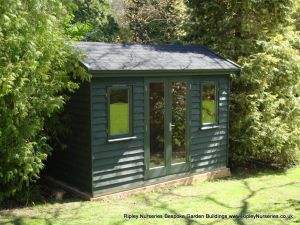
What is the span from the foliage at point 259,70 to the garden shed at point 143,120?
33.6 inches

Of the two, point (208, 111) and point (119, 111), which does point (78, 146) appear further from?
point (208, 111)

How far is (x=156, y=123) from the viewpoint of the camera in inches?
352

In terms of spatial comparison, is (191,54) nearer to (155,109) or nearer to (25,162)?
(155,109)

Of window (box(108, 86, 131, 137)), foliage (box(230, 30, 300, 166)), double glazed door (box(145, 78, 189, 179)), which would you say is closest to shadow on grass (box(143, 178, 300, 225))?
double glazed door (box(145, 78, 189, 179))

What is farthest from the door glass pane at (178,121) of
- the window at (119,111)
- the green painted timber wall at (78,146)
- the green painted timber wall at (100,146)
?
the green painted timber wall at (78,146)

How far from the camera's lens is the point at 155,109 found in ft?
29.2

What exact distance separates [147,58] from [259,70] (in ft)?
11.7

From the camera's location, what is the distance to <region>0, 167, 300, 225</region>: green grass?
6988mm

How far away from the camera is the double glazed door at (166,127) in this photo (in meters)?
8.81

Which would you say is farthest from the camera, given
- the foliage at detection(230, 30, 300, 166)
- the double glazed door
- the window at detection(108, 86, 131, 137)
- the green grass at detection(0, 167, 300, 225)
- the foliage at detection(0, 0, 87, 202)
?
the foliage at detection(230, 30, 300, 166)

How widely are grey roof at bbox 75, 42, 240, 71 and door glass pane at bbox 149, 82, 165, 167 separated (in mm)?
535

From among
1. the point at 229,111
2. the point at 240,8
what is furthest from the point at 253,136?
the point at 240,8

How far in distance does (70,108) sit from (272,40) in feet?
21.0

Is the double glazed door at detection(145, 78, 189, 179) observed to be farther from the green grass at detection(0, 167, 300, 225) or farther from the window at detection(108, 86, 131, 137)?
the green grass at detection(0, 167, 300, 225)
